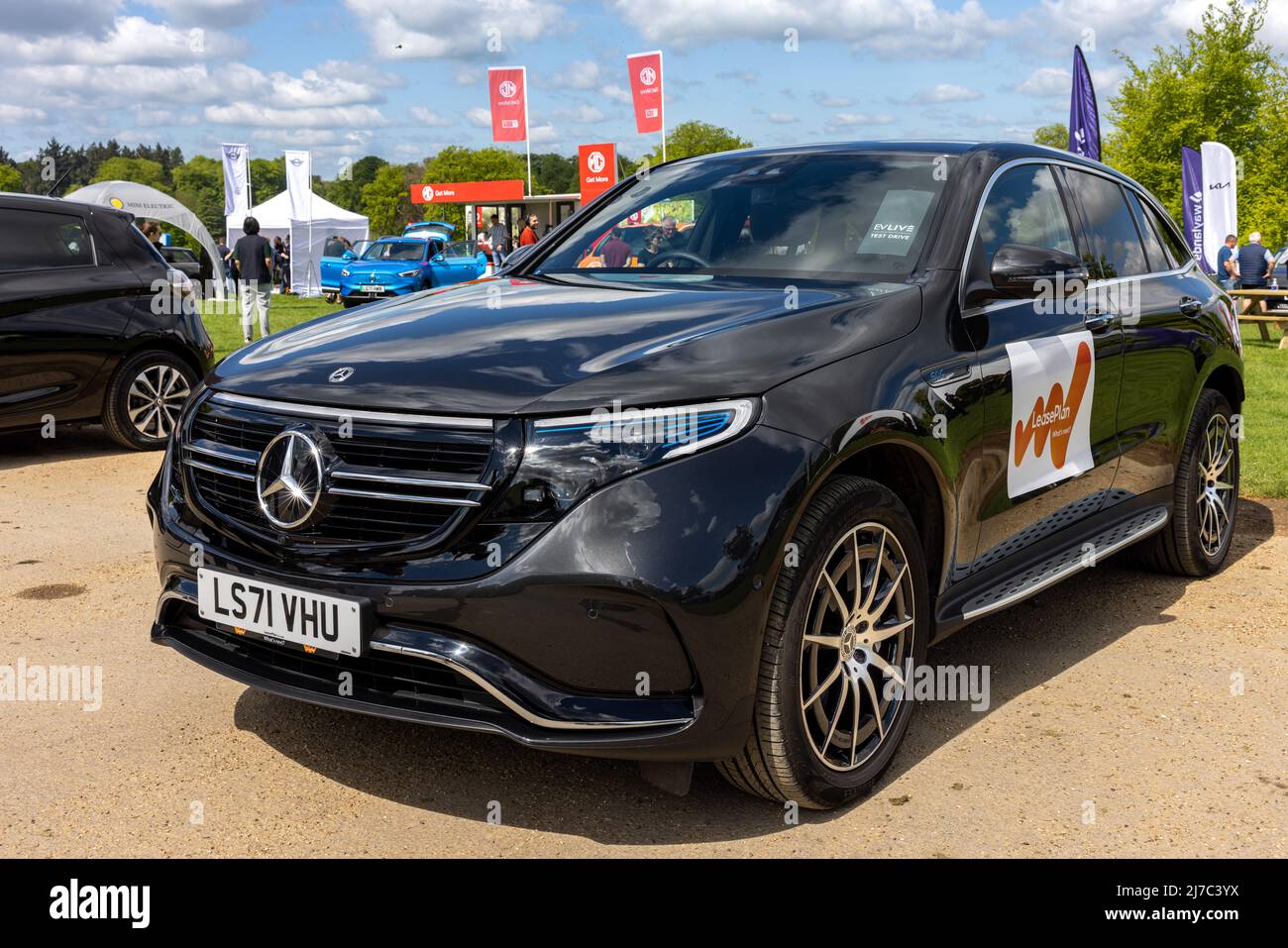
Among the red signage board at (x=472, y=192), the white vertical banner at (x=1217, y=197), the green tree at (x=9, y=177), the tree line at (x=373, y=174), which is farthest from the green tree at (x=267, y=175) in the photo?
the white vertical banner at (x=1217, y=197)

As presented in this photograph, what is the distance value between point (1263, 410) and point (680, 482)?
989cm

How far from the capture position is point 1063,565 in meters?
4.48

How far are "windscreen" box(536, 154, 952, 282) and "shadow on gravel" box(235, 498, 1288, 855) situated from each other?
1519 mm

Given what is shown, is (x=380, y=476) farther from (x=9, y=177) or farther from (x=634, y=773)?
Result: (x=9, y=177)

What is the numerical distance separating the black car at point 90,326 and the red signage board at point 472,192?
2514 inches

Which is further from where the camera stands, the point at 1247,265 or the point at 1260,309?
the point at 1247,265

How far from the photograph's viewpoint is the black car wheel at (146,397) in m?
8.87

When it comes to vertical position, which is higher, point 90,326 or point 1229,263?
point 1229,263

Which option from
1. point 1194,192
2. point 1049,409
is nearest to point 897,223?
point 1049,409
